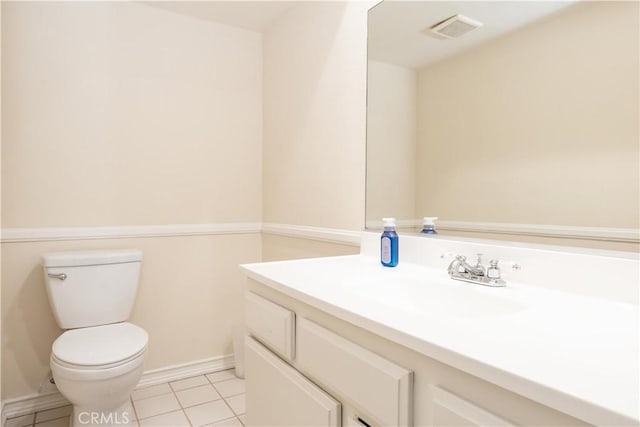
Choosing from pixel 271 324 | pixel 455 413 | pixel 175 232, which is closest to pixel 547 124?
pixel 455 413

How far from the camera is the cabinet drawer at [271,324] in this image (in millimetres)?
1047

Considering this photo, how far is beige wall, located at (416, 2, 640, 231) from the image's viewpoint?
920 millimetres

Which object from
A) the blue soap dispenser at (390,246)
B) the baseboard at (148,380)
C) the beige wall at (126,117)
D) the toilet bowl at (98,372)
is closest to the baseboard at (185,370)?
the baseboard at (148,380)

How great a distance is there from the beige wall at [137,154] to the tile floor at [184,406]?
14cm

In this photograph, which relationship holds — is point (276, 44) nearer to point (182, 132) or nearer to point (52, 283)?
point (182, 132)

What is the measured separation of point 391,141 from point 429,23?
0.45 meters

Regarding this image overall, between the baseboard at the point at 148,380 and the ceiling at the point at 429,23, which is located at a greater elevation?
the ceiling at the point at 429,23

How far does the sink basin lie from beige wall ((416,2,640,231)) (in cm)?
27

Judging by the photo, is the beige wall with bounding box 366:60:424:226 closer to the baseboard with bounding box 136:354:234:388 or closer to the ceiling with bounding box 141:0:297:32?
the ceiling with bounding box 141:0:297:32

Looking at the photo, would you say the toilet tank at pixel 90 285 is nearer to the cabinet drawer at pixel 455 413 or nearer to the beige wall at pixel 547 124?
the beige wall at pixel 547 124

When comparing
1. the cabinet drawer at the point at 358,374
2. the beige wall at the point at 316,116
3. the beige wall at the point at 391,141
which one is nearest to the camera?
the cabinet drawer at the point at 358,374

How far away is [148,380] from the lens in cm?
223

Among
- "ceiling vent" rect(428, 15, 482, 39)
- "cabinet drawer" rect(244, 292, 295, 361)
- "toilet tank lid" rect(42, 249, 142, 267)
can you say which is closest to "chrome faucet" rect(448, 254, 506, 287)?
"cabinet drawer" rect(244, 292, 295, 361)

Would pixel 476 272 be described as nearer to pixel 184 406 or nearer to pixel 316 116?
pixel 316 116
